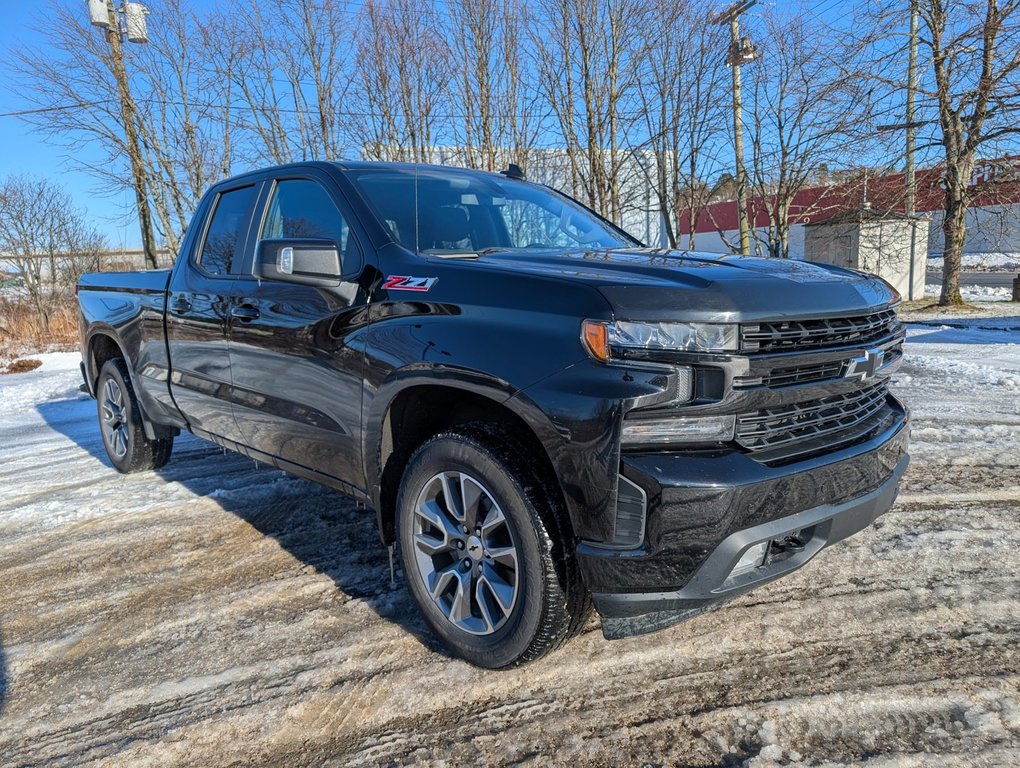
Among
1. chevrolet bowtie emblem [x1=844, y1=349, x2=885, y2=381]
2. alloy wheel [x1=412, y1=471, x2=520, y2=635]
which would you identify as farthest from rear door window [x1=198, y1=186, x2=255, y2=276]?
chevrolet bowtie emblem [x1=844, y1=349, x2=885, y2=381]

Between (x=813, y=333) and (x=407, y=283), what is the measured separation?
4.72 feet

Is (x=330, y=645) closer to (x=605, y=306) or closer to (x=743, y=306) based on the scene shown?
(x=605, y=306)

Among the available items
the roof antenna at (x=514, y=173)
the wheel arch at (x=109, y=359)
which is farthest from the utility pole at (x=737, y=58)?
the wheel arch at (x=109, y=359)

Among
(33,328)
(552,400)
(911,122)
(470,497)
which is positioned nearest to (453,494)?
(470,497)

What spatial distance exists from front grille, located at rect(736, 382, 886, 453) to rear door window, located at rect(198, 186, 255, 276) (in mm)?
2840

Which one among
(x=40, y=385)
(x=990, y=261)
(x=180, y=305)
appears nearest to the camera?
(x=180, y=305)

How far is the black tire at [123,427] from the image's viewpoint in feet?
16.6

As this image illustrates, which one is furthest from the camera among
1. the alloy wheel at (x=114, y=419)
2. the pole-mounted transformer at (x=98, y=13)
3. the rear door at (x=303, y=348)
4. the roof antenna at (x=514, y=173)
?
the pole-mounted transformer at (x=98, y=13)

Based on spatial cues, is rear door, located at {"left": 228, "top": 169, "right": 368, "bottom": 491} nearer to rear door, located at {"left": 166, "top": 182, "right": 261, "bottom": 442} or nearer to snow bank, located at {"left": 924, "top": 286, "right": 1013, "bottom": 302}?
rear door, located at {"left": 166, "top": 182, "right": 261, "bottom": 442}

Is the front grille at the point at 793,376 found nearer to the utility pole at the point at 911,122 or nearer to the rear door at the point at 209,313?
the rear door at the point at 209,313

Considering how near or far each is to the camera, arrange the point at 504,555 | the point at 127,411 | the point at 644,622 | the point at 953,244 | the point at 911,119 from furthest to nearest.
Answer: the point at 953,244 → the point at 911,119 → the point at 127,411 → the point at 504,555 → the point at 644,622

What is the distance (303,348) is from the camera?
3141mm

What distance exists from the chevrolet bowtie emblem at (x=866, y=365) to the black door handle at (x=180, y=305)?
3422 mm

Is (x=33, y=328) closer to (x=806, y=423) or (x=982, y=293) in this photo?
(x=806, y=423)
